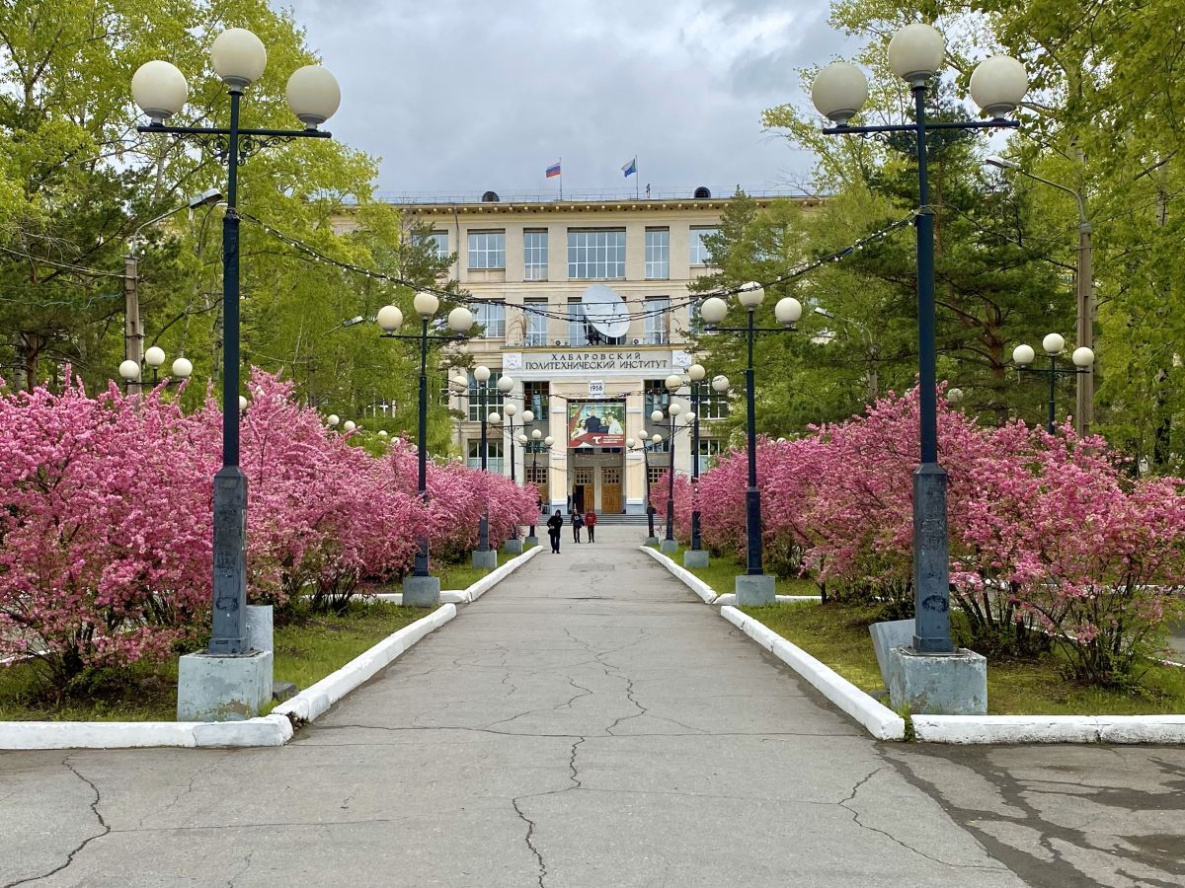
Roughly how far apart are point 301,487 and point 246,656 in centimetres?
496

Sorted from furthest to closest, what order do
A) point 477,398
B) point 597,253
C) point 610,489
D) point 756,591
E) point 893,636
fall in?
1. point 610,489
2. point 477,398
3. point 597,253
4. point 756,591
5. point 893,636

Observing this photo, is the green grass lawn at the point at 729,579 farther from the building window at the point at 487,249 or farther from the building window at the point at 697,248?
the building window at the point at 487,249

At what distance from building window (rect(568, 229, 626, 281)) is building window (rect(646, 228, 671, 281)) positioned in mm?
1855

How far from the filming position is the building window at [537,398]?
82188 mm

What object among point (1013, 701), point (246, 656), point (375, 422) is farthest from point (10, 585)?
point (375, 422)

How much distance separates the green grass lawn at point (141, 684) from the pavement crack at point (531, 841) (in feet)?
12.5

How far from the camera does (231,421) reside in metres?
9.31

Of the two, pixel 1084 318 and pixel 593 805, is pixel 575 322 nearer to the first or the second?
pixel 1084 318

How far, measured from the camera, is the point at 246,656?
8.84m

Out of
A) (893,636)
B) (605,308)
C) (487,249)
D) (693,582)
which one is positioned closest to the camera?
(893,636)

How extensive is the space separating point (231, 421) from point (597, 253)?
7571 centimetres

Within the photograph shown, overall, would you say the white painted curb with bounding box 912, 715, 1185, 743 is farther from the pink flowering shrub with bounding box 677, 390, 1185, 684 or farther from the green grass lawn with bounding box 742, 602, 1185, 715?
the pink flowering shrub with bounding box 677, 390, 1185, 684

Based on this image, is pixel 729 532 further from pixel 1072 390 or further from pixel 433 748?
pixel 433 748

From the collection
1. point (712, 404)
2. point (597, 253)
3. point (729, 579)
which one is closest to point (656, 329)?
point (597, 253)
